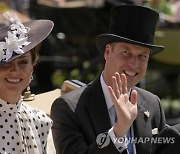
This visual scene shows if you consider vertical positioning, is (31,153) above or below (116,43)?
below

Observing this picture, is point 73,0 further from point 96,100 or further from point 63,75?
point 96,100

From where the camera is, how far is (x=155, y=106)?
3.92 metres

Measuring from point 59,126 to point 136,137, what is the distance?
1.38 ft

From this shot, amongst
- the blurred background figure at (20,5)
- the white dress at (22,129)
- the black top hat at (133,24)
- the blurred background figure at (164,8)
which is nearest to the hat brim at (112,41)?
the black top hat at (133,24)

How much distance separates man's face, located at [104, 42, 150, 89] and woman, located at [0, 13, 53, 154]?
41 cm

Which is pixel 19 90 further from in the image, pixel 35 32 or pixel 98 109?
pixel 98 109

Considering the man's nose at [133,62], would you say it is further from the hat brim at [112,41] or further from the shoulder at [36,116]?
the shoulder at [36,116]

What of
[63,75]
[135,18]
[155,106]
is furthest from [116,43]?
[63,75]

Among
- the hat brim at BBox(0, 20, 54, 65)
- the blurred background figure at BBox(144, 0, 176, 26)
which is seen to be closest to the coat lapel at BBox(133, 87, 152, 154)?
the hat brim at BBox(0, 20, 54, 65)

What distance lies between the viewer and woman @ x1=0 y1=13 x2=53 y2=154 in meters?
3.26

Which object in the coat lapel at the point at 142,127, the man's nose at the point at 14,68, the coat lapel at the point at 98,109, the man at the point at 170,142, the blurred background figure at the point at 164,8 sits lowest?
the blurred background figure at the point at 164,8

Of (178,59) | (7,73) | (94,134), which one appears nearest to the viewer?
(7,73)

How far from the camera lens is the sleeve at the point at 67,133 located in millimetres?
3543

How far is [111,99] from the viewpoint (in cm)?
361
